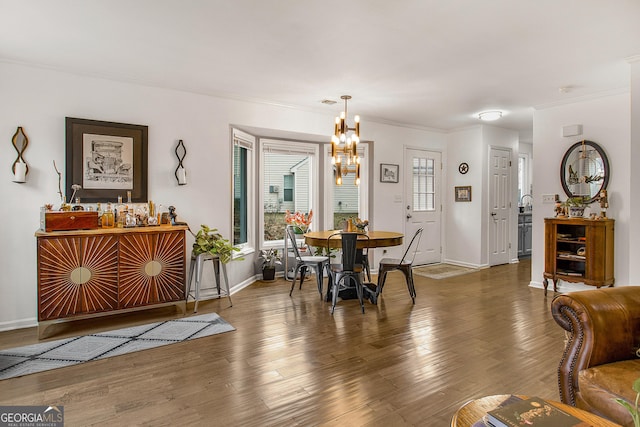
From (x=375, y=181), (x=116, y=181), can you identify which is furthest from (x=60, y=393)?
(x=375, y=181)

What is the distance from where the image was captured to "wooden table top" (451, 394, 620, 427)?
48.5 inches

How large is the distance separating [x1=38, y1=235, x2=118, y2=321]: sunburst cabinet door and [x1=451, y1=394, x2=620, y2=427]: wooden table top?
10.7 feet

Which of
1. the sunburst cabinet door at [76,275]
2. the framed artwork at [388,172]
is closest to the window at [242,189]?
the sunburst cabinet door at [76,275]

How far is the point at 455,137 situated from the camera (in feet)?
22.5

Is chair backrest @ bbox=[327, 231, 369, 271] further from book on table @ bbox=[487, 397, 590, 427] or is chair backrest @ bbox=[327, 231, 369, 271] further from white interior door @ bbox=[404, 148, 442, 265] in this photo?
white interior door @ bbox=[404, 148, 442, 265]

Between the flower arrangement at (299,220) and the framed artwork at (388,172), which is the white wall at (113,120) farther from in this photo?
the framed artwork at (388,172)

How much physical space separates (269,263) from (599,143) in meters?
4.58

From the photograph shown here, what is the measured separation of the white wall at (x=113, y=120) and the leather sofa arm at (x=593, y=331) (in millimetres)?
3754

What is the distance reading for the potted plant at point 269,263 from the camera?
→ 17.8ft

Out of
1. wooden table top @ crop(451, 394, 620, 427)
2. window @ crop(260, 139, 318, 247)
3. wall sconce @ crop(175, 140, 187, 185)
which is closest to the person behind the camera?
wooden table top @ crop(451, 394, 620, 427)

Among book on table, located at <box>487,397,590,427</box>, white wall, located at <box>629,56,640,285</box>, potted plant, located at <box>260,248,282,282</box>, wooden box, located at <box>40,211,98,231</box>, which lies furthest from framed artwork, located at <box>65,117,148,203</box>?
white wall, located at <box>629,56,640,285</box>

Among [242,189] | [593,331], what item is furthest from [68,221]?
[593,331]

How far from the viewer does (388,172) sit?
6207 millimetres

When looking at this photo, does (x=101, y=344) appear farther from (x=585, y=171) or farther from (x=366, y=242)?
(x=585, y=171)
